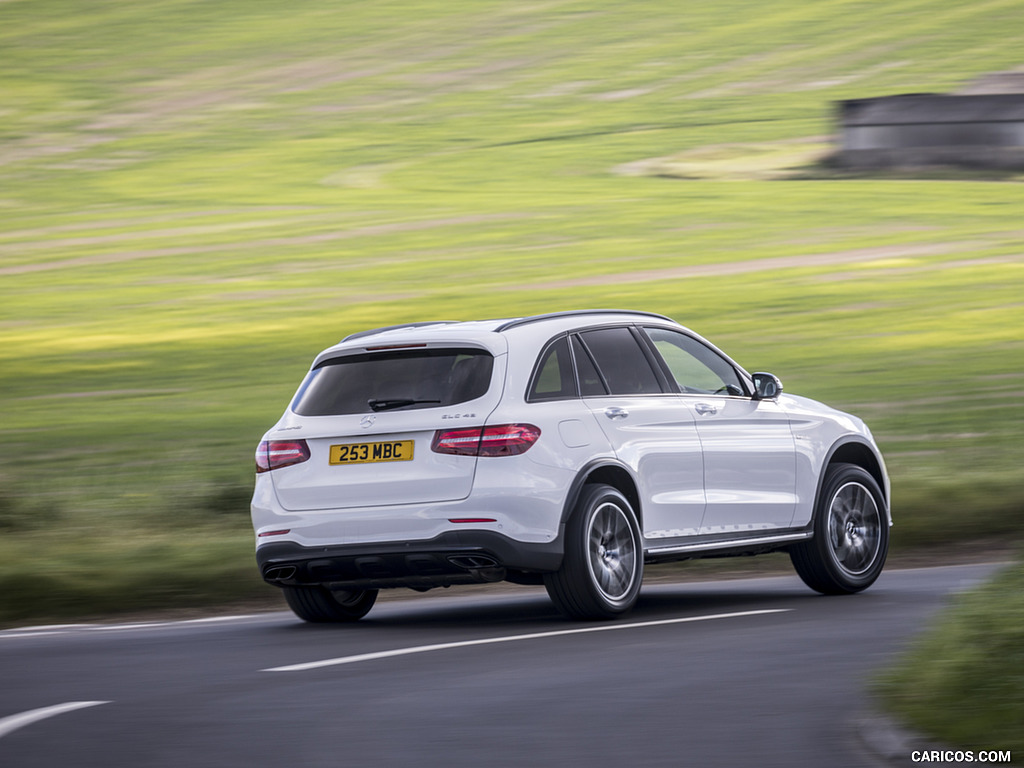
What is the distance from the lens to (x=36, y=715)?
328 inches

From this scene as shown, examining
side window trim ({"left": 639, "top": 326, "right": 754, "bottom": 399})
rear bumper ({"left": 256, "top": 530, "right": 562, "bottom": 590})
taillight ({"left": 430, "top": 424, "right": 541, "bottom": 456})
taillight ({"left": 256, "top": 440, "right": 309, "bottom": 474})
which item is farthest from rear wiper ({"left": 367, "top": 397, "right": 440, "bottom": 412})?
side window trim ({"left": 639, "top": 326, "right": 754, "bottom": 399})

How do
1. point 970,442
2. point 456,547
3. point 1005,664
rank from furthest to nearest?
point 970,442, point 456,547, point 1005,664

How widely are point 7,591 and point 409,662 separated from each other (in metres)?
4.43

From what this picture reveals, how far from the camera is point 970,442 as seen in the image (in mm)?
20391

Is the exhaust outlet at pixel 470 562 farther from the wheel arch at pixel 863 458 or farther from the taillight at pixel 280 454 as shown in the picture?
the wheel arch at pixel 863 458

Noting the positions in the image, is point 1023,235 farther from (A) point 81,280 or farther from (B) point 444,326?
(B) point 444,326

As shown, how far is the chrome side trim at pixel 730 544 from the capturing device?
11.4 meters

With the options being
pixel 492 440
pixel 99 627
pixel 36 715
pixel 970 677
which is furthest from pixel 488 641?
pixel 970 677

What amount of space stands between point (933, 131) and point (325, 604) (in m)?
43.0

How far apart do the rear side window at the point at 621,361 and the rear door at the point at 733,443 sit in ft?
0.73

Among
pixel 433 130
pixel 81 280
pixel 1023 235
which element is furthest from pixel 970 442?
pixel 433 130

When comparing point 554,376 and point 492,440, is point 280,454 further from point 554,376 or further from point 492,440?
point 554,376

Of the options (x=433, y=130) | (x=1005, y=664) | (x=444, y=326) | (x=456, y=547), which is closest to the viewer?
(x=1005, y=664)

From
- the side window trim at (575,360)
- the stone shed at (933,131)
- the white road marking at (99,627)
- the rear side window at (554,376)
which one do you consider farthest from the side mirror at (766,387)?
the stone shed at (933,131)
